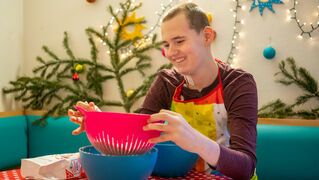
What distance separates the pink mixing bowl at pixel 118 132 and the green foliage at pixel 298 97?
4.02ft

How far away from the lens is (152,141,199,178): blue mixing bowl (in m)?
0.79

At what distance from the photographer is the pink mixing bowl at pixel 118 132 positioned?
63 centimetres

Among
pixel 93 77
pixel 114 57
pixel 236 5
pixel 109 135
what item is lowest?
pixel 109 135

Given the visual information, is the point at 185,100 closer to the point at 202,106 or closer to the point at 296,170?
the point at 202,106

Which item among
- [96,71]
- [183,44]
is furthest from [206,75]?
[96,71]

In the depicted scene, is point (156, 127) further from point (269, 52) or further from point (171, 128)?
point (269, 52)

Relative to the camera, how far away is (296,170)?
56.7 inches

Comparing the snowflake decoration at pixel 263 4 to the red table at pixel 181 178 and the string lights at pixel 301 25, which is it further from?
the red table at pixel 181 178

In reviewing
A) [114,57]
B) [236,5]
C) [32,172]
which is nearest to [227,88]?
[32,172]

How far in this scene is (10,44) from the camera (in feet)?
7.66

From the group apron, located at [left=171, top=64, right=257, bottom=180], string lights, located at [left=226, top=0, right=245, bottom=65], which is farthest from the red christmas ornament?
apron, located at [left=171, top=64, right=257, bottom=180]

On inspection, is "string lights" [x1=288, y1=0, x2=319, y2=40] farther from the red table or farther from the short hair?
the red table

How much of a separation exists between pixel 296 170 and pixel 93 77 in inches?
58.5

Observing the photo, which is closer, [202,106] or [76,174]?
[76,174]
